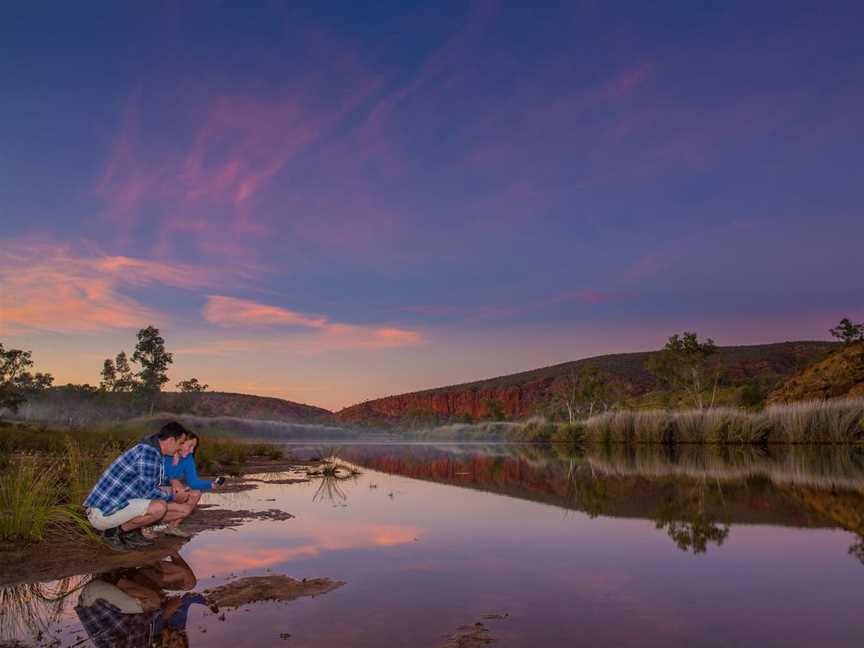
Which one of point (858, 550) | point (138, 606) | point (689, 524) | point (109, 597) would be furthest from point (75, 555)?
point (858, 550)

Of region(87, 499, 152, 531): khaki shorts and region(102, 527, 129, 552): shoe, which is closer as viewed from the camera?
region(87, 499, 152, 531): khaki shorts

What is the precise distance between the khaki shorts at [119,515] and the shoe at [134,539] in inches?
15.4

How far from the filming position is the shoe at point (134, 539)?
8914 millimetres

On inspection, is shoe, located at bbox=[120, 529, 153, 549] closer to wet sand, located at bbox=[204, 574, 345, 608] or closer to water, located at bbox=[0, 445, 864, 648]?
water, located at bbox=[0, 445, 864, 648]

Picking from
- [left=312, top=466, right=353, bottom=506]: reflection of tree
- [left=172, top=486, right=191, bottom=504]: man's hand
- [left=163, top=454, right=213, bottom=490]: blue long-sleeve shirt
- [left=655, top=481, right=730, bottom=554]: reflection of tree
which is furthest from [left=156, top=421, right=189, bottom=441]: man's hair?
[left=655, top=481, right=730, bottom=554]: reflection of tree

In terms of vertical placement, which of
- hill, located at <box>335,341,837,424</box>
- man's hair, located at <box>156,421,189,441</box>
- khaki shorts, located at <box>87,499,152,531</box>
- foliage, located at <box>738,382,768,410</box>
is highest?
hill, located at <box>335,341,837,424</box>

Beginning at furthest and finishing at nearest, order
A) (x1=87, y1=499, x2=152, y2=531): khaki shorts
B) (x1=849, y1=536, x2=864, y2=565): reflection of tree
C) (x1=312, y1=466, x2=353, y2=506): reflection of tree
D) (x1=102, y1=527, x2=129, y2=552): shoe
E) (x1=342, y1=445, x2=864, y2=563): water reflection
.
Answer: (x1=312, y1=466, x2=353, y2=506): reflection of tree, (x1=342, y1=445, x2=864, y2=563): water reflection, (x1=102, y1=527, x2=129, y2=552): shoe, (x1=87, y1=499, x2=152, y2=531): khaki shorts, (x1=849, y1=536, x2=864, y2=565): reflection of tree

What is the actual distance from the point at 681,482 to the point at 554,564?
9.99 meters

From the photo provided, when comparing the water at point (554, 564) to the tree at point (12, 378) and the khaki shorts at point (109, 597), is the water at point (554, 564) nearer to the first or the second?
the khaki shorts at point (109, 597)

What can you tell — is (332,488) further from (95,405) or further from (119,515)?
(95,405)

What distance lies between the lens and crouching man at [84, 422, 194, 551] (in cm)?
855

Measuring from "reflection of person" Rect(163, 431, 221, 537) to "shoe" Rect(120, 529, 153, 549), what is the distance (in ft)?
1.72

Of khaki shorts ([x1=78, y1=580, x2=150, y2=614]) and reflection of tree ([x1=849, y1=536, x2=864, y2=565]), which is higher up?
khaki shorts ([x1=78, y1=580, x2=150, y2=614])

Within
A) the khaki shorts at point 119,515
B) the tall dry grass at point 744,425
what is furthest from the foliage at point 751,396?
the khaki shorts at point 119,515
